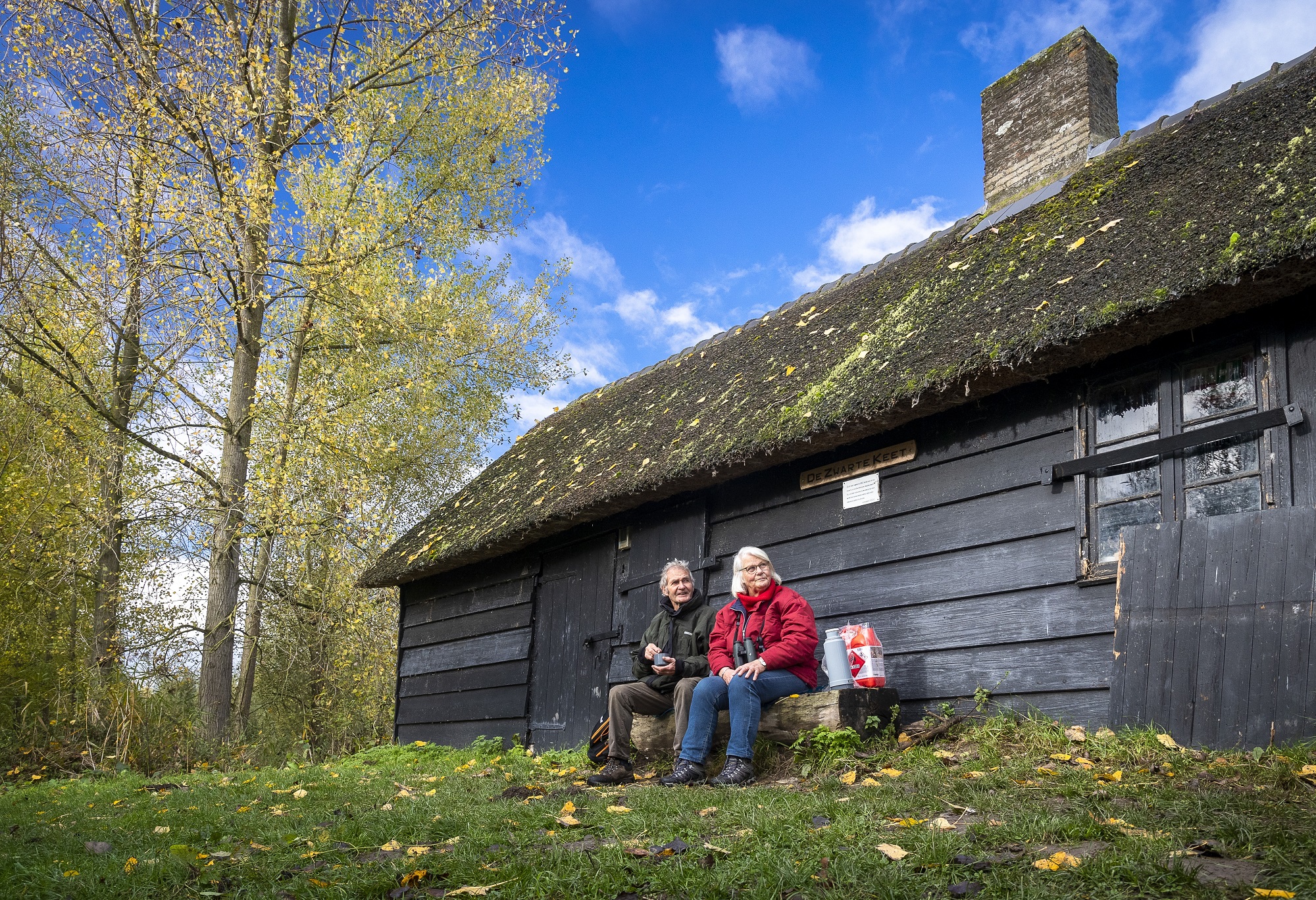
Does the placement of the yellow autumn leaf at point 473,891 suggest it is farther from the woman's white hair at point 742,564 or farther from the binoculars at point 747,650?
the woman's white hair at point 742,564

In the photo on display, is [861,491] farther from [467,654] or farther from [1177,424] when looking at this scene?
[467,654]

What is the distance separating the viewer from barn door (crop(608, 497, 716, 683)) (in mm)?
7645

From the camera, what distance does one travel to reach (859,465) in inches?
252

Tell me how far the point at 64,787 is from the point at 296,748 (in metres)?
9.10

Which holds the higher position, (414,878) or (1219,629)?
(1219,629)

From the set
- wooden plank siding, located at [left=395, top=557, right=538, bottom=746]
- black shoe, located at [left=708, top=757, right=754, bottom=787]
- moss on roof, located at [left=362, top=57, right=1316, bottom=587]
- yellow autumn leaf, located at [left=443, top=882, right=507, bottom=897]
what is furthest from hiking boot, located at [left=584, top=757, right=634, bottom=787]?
wooden plank siding, located at [left=395, top=557, right=538, bottom=746]

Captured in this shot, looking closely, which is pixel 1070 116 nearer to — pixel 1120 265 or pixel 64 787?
pixel 1120 265

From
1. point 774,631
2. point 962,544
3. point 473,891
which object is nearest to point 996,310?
point 962,544

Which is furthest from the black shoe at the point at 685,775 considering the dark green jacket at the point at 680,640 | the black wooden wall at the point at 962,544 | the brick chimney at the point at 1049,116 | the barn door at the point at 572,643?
the brick chimney at the point at 1049,116

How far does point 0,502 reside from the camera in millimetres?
12664

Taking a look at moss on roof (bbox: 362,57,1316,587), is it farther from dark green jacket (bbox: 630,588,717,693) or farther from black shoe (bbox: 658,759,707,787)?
black shoe (bbox: 658,759,707,787)

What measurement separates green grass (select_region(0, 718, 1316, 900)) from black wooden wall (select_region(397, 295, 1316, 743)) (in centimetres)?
50

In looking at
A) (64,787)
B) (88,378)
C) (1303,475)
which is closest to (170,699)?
(64,787)

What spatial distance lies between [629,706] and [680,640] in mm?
534
